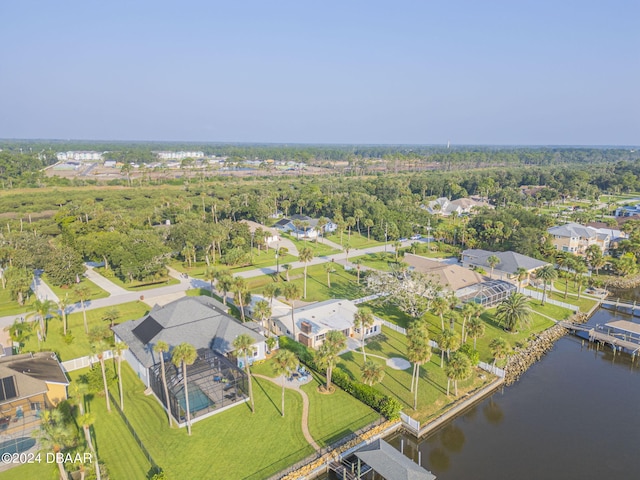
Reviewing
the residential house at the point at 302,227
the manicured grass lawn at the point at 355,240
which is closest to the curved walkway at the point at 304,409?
the manicured grass lawn at the point at 355,240

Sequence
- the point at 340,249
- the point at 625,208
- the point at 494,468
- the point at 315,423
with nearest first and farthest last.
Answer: the point at 494,468 < the point at 315,423 < the point at 340,249 < the point at 625,208

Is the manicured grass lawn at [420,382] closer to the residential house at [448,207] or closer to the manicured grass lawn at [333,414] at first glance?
the manicured grass lawn at [333,414]

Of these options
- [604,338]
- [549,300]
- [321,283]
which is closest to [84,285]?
[321,283]

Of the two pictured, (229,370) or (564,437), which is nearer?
(564,437)

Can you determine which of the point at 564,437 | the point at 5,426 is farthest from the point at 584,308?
the point at 5,426

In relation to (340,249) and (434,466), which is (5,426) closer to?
(434,466)

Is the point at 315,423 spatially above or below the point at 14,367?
below
